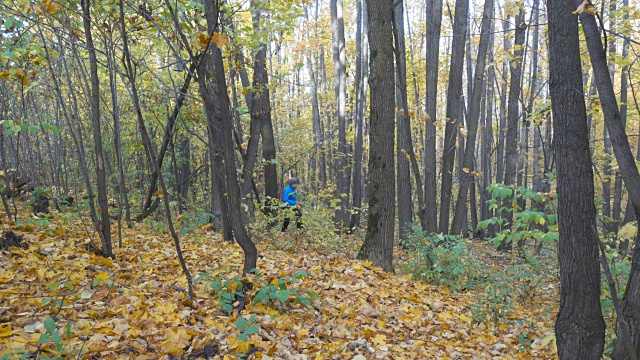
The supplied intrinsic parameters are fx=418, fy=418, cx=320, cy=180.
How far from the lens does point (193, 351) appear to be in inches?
121

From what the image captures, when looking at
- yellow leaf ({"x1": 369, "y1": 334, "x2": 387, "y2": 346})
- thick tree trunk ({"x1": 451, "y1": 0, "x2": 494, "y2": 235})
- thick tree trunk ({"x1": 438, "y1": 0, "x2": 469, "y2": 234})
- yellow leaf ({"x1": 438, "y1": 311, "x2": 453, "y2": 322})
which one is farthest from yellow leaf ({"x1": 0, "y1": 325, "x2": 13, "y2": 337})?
thick tree trunk ({"x1": 451, "y1": 0, "x2": 494, "y2": 235})

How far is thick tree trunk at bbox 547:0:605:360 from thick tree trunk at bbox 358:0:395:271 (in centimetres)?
298

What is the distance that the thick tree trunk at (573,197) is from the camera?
3.39 m

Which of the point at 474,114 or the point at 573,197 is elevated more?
the point at 474,114

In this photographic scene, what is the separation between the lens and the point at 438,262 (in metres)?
7.35

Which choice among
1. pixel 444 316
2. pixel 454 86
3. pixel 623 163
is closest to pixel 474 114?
pixel 454 86

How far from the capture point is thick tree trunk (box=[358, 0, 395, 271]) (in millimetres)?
6293

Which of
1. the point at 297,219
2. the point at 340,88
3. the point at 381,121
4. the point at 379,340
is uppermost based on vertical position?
the point at 340,88

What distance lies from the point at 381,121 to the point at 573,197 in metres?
3.37

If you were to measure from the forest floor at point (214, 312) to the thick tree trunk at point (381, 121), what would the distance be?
0.81 meters

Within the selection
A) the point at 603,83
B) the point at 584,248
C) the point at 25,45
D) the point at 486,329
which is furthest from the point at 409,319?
the point at 25,45

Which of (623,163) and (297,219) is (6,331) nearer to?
(623,163)

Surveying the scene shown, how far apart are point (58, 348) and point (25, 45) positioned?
4.05 m

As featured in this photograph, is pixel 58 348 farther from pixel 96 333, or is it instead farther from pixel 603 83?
pixel 603 83
